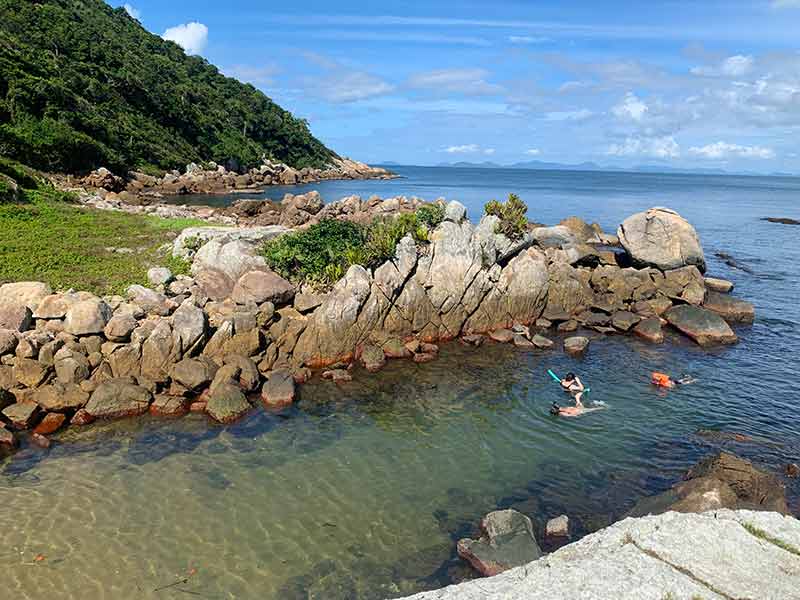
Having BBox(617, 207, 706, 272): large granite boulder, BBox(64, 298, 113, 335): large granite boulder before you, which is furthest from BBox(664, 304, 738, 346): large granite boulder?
BBox(64, 298, 113, 335): large granite boulder

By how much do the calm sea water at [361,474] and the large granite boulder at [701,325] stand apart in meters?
3.06

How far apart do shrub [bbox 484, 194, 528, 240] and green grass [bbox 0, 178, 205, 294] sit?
1846 cm

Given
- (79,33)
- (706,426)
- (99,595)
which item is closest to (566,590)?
(99,595)

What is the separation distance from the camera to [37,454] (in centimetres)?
1861

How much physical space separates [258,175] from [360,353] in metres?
98.2

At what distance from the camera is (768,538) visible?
1204cm

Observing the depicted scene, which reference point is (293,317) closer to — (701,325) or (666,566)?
(666,566)

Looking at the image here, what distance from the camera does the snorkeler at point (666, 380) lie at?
2586 cm

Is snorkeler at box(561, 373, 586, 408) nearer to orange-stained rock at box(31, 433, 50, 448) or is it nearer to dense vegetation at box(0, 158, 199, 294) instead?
orange-stained rock at box(31, 433, 50, 448)

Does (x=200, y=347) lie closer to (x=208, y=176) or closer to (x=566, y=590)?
(x=566, y=590)

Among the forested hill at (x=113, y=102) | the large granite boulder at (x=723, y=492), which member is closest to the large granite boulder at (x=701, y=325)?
the large granite boulder at (x=723, y=492)

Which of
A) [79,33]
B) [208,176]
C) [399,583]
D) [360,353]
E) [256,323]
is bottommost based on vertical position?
[399,583]

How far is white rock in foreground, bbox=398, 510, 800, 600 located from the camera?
10.4 m

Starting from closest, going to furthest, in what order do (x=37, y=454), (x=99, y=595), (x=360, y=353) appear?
(x=99, y=595), (x=37, y=454), (x=360, y=353)
